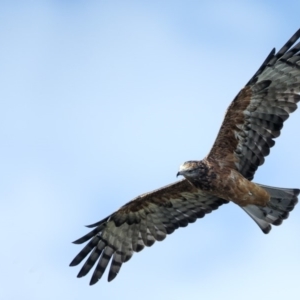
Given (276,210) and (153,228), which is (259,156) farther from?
(153,228)

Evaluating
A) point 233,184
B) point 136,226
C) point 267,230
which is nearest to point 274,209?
point 267,230

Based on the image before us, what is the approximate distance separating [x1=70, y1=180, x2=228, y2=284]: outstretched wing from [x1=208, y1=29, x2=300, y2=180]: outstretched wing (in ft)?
4.50

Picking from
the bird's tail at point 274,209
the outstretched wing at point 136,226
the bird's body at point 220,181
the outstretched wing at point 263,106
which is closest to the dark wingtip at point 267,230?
the bird's tail at point 274,209

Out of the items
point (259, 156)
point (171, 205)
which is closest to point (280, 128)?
point (259, 156)

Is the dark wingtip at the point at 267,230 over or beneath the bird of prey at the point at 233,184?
beneath

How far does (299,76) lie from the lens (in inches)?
651

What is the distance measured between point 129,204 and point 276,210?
2.36 meters

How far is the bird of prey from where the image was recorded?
1655cm

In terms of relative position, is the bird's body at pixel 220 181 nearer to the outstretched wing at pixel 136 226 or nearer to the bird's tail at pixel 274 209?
the bird's tail at pixel 274 209

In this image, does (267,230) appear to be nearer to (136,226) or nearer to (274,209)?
(274,209)

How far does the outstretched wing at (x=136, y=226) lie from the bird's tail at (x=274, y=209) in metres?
0.75

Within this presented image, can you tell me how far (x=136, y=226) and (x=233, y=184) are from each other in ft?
7.58

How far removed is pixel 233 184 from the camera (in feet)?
54.6

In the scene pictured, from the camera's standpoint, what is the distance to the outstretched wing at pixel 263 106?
16516 mm
